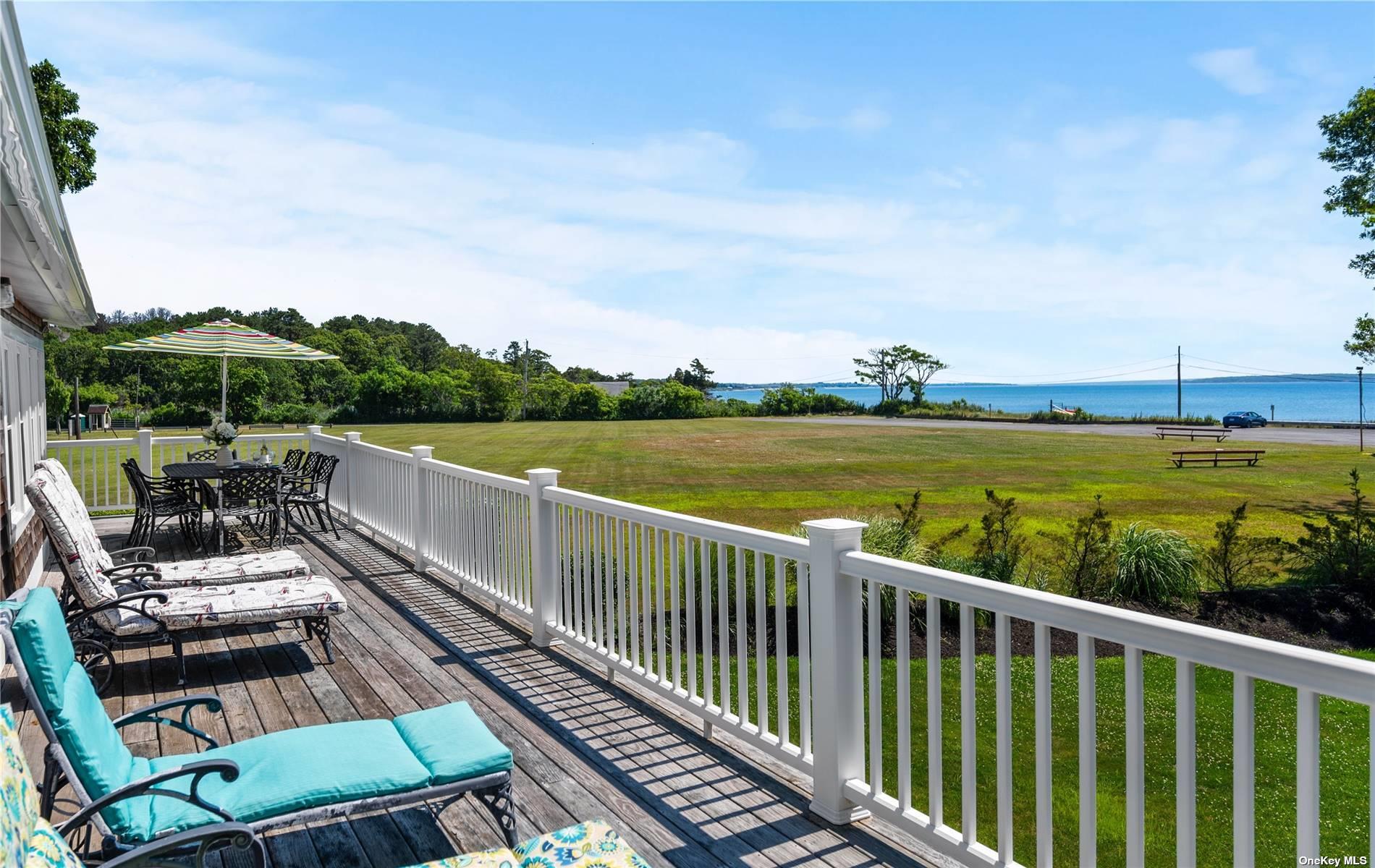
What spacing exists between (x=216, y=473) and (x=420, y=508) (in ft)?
10.1

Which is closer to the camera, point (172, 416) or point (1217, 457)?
point (1217, 457)

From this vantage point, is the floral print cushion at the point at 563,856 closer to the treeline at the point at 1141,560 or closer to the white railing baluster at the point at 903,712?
A: the white railing baluster at the point at 903,712

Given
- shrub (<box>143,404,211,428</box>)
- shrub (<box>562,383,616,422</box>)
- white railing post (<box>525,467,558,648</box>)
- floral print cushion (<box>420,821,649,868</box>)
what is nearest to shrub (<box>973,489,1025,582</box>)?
white railing post (<box>525,467,558,648</box>)

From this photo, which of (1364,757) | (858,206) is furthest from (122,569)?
(858,206)

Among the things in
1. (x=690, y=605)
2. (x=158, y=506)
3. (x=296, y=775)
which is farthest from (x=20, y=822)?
(x=158, y=506)

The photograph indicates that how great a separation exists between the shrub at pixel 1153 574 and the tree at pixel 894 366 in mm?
76788

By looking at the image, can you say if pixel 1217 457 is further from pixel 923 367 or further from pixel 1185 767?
pixel 923 367

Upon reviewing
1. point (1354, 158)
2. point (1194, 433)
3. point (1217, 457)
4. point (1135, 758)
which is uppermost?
point (1354, 158)

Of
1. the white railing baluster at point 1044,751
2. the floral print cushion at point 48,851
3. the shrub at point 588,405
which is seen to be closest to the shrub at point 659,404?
the shrub at point 588,405

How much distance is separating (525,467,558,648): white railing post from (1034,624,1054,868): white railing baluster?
130 inches

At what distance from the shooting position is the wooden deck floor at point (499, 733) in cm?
289

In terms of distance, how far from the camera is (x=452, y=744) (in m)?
2.85

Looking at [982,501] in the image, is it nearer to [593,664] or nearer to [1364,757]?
[1364,757]

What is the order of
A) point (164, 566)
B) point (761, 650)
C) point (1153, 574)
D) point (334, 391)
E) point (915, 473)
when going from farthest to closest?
point (334, 391), point (915, 473), point (1153, 574), point (164, 566), point (761, 650)
